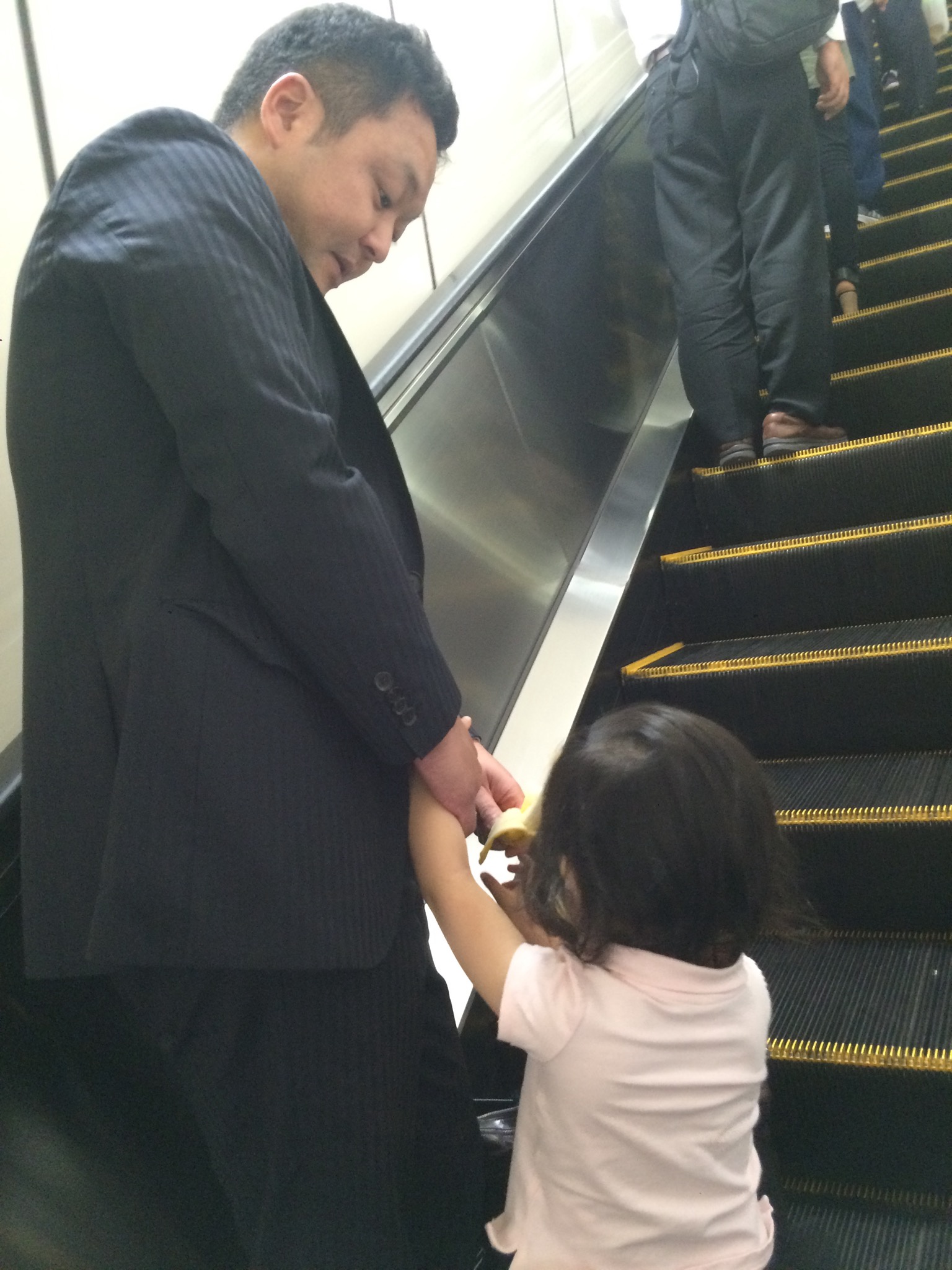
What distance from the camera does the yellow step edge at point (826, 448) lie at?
2.46 metres

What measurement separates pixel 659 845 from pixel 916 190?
12.5ft

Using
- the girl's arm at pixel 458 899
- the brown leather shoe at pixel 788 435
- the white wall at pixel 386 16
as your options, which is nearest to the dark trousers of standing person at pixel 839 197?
the brown leather shoe at pixel 788 435

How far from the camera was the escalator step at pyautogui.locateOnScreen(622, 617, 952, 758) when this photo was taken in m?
2.00

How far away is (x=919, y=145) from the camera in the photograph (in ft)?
13.7

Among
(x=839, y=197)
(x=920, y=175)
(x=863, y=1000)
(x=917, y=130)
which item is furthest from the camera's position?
(x=917, y=130)

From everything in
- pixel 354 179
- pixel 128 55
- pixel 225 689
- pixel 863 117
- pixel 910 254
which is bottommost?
pixel 910 254

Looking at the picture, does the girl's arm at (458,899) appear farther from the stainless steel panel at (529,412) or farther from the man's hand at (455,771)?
the stainless steel panel at (529,412)

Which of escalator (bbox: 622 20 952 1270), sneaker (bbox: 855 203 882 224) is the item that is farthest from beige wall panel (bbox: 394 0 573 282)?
sneaker (bbox: 855 203 882 224)

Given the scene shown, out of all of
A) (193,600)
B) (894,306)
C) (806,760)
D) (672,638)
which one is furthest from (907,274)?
(193,600)

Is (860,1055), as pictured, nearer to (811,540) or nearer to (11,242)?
(811,540)

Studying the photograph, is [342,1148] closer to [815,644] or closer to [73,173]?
[73,173]

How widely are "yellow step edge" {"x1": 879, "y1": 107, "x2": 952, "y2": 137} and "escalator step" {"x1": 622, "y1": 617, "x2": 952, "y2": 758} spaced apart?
123 inches

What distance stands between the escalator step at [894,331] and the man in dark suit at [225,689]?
252 cm

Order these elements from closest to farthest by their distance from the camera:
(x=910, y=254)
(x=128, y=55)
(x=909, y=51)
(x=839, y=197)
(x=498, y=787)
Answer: (x=498, y=787)
(x=128, y=55)
(x=839, y=197)
(x=910, y=254)
(x=909, y=51)
